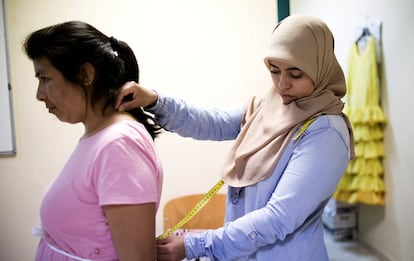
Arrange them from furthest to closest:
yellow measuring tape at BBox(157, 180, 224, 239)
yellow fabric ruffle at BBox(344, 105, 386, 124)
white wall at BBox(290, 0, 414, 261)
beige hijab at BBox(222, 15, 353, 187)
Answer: yellow fabric ruffle at BBox(344, 105, 386, 124)
white wall at BBox(290, 0, 414, 261)
yellow measuring tape at BBox(157, 180, 224, 239)
beige hijab at BBox(222, 15, 353, 187)

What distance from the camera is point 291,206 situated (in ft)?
2.91

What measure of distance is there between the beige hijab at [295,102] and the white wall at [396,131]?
3.27 ft

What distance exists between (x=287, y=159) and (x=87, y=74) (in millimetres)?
600

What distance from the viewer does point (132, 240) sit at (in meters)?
0.78

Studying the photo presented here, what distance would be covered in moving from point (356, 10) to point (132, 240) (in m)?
2.27

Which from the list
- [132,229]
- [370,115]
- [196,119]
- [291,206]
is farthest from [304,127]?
[370,115]

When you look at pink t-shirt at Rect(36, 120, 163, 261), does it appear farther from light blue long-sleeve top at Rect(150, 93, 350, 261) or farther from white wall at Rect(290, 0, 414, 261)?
white wall at Rect(290, 0, 414, 261)

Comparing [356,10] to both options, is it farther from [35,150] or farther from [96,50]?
[35,150]

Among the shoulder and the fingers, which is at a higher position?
the fingers

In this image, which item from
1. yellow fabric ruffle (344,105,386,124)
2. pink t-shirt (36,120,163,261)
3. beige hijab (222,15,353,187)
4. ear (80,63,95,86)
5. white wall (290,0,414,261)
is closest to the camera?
pink t-shirt (36,120,163,261)

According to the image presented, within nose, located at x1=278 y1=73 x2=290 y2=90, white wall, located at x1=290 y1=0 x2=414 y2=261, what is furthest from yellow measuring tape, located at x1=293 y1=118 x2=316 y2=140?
white wall, located at x1=290 y1=0 x2=414 y2=261

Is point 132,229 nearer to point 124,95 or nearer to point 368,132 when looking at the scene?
point 124,95

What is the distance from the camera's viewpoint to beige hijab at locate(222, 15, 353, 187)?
98cm

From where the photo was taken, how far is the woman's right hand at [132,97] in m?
0.95
